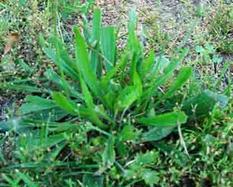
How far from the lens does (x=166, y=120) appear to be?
1944mm

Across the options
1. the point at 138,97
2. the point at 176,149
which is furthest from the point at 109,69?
the point at 176,149

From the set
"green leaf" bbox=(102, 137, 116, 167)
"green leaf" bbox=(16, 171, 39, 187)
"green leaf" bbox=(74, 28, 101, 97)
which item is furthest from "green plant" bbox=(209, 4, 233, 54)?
"green leaf" bbox=(16, 171, 39, 187)

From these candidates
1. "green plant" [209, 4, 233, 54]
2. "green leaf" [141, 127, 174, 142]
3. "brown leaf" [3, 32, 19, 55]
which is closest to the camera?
"green leaf" [141, 127, 174, 142]

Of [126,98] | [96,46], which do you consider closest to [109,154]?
[126,98]

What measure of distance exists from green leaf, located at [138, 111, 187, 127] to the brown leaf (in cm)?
67

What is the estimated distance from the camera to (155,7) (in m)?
2.61

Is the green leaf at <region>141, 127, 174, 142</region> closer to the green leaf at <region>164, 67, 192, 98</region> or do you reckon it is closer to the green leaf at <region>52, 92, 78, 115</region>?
the green leaf at <region>164, 67, 192, 98</region>

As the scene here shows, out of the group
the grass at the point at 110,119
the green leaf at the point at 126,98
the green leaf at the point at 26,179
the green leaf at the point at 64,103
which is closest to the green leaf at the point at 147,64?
the grass at the point at 110,119

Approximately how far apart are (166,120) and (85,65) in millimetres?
338

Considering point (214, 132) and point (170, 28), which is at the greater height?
point (170, 28)

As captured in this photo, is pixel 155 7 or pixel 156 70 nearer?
pixel 156 70

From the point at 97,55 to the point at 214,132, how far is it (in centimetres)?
51

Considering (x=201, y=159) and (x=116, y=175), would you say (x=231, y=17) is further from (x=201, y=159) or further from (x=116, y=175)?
(x=116, y=175)

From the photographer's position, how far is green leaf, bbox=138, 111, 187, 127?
1.92 metres
